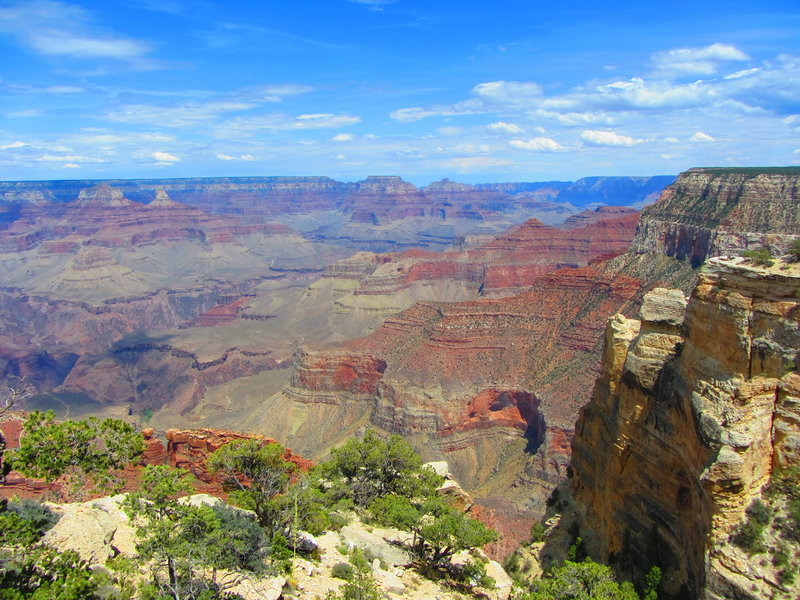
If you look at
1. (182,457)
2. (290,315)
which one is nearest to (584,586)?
(182,457)

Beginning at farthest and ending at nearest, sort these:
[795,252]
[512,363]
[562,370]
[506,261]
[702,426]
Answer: [506,261] < [512,363] < [562,370] < [795,252] < [702,426]

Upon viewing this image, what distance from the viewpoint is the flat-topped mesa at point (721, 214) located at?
247ft

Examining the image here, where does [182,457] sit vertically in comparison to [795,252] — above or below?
below

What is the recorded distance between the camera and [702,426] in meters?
18.7

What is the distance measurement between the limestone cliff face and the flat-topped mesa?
52179 mm

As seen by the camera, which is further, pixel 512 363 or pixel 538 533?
pixel 512 363

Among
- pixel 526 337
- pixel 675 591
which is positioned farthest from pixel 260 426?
pixel 675 591

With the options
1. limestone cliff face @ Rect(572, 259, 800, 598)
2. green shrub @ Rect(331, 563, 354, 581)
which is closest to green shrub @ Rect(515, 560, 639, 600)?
limestone cliff face @ Rect(572, 259, 800, 598)

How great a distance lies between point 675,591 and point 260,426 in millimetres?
81852

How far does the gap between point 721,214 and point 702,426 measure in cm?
7488

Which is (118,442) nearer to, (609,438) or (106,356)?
(609,438)

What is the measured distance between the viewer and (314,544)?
83.8 ft

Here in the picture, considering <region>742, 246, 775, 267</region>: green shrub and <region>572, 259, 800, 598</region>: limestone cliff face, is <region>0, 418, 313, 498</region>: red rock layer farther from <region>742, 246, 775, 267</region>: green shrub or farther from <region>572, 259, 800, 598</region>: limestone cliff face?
<region>742, 246, 775, 267</region>: green shrub

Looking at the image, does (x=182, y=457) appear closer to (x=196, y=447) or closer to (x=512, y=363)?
(x=196, y=447)
